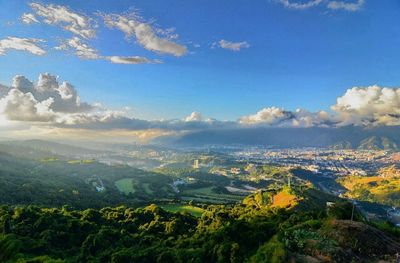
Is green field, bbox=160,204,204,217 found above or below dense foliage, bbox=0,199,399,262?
below

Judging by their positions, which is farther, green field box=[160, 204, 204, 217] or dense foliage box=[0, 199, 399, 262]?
green field box=[160, 204, 204, 217]

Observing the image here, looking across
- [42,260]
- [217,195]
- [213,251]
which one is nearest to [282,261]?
[213,251]

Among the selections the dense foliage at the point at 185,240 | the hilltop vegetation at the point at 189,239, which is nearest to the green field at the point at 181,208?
the hilltop vegetation at the point at 189,239

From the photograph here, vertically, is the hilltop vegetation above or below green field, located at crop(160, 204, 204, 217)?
above

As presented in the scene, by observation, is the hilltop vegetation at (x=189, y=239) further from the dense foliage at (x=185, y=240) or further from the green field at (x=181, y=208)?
the green field at (x=181, y=208)

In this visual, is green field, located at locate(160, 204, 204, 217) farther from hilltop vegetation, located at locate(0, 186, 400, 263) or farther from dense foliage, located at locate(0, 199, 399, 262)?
dense foliage, located at locate(0, 199, 399, 262)

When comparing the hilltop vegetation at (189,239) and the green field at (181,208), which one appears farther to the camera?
the green field at (181,208)

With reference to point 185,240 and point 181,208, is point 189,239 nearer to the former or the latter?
point 185,240

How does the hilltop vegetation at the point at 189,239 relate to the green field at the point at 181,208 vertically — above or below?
above

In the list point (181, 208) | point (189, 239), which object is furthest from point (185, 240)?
point (181, 208)

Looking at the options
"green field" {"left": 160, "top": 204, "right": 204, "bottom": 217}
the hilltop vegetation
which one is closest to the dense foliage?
the hilltop vegetation

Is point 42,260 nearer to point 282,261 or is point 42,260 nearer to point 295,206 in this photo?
point 282,261
